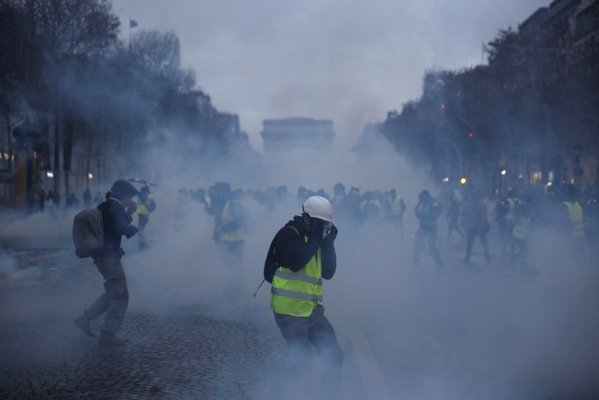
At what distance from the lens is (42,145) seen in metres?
31.8

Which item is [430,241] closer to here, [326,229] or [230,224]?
[230,224]

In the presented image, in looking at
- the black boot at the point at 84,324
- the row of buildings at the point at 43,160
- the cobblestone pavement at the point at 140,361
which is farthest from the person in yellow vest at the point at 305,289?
the row of buildings at the point at 43,160

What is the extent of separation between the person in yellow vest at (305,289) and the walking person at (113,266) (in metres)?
2.54

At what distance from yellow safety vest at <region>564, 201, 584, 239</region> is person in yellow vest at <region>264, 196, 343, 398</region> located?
8.63 meters

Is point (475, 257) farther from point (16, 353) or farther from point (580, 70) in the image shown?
point (580, 70)

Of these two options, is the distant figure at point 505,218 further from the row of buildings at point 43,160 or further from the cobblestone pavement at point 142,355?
the row of buildings at point 43,160

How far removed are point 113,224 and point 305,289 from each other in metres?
2.77

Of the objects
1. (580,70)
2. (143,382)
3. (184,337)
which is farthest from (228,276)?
(580,70)

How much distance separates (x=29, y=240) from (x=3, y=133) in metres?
12.3

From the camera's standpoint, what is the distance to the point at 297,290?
15.8 feet

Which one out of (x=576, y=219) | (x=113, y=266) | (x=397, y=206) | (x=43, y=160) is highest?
(x=43, y=160)

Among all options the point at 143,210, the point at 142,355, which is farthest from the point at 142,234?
the point at 142,355

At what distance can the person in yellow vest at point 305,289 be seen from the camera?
15.5ft

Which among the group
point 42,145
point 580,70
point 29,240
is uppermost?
point 580,70
